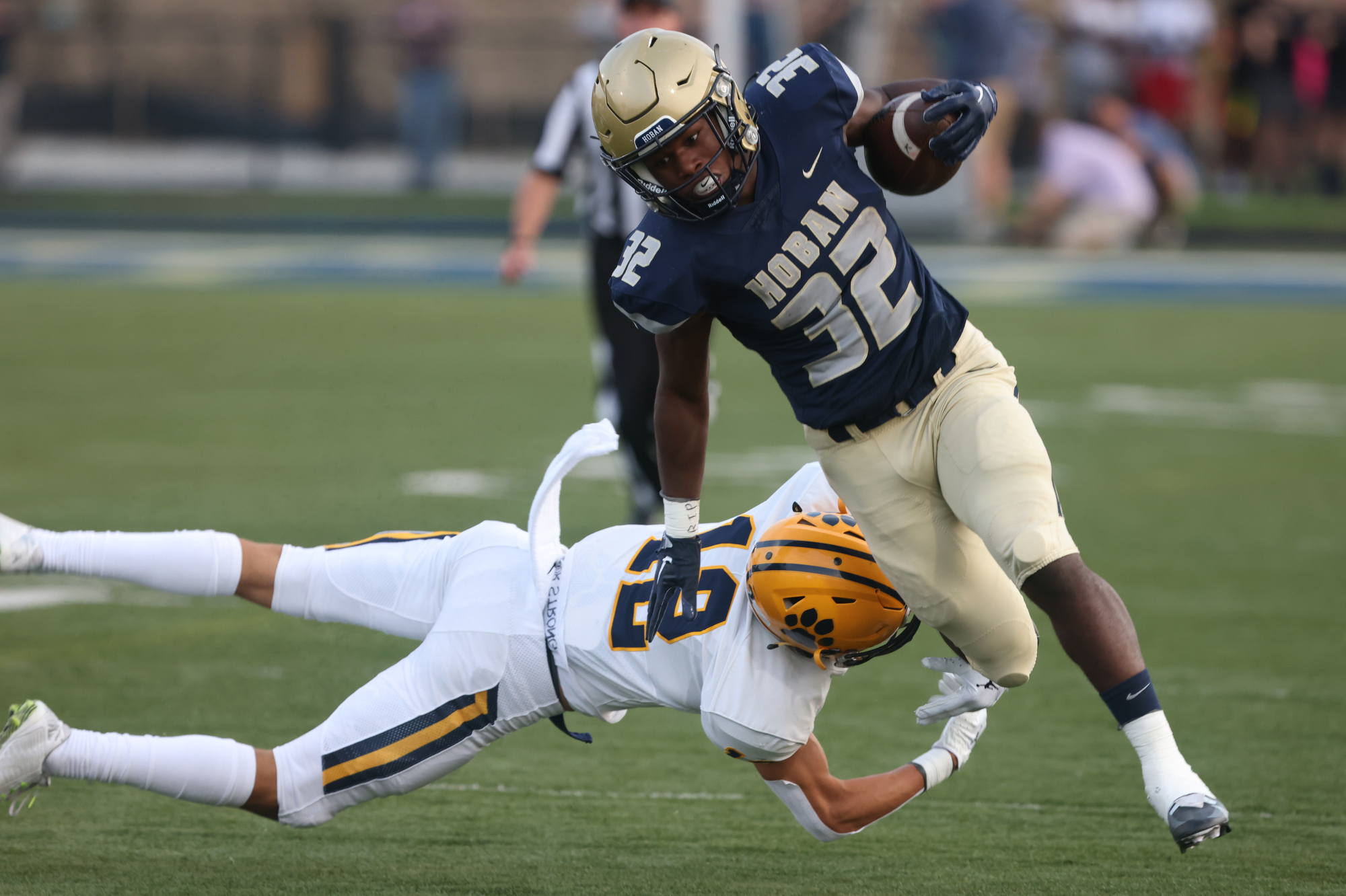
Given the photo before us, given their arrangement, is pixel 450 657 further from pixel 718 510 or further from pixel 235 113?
pixel 235 113

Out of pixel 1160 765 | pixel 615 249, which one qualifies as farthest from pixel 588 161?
pixel 1160 765

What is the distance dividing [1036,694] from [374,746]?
2326 millimetres

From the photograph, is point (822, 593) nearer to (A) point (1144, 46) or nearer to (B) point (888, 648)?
(B) point (888, 648)

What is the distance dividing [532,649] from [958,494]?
2.90ft

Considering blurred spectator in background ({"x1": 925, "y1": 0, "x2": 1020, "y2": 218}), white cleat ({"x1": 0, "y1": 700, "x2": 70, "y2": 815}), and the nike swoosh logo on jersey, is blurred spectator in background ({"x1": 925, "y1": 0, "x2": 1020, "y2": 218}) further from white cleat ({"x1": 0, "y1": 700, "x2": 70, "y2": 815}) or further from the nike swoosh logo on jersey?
white cleat ({"x1": 0, "y1": 700, "x2": 70, "y2": 815})

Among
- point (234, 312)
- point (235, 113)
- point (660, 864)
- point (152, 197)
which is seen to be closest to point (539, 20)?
point (235, 113)

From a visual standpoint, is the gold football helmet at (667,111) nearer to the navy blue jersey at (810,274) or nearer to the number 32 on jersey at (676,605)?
the navy blue jersey at (810,274)

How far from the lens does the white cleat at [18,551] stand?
3549 millimetres

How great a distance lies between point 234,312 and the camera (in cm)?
1232

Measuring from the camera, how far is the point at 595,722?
4.92m

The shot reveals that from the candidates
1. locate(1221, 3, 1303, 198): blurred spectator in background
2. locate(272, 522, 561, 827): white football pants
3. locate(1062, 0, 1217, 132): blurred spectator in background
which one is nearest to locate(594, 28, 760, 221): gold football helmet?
locate(272, 522, 561, 827): white football pants

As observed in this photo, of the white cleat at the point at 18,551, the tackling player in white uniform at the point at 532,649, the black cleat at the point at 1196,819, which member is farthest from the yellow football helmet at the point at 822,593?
the white cleat at the point at 18,551

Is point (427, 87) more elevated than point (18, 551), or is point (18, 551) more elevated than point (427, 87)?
point (18, 551)

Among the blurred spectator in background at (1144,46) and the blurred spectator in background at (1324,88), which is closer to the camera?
the blurred spectator in background at (1144,46)
